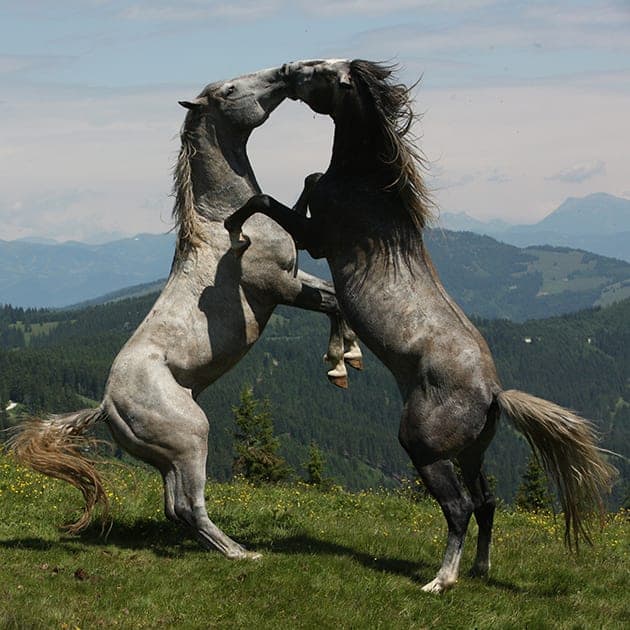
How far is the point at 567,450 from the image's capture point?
7840 mm

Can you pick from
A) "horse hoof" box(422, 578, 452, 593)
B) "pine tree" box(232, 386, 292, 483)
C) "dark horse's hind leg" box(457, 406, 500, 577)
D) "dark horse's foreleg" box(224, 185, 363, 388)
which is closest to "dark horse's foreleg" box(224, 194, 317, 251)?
"dark horse's foreleg" box(224, 185, 363, 388)

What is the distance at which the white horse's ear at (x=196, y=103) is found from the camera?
9.54 metres

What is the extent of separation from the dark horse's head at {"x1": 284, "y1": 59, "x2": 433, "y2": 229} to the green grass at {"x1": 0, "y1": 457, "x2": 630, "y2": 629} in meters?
3.67

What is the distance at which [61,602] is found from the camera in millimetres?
7445

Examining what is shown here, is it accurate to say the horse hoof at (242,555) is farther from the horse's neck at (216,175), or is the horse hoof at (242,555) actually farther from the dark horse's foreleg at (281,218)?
the horse's neck at (216,175)

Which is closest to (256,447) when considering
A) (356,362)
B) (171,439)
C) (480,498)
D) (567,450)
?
(356,362)

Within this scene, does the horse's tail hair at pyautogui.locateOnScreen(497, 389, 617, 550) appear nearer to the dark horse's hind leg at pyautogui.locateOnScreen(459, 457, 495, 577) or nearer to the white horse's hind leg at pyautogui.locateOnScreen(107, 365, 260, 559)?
the dark horse's hind leg at pyautogui.locateOnScreen(459, 457, 495, 577)

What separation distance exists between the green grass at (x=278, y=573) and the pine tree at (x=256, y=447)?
86.8 ft

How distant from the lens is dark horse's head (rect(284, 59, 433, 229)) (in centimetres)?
840

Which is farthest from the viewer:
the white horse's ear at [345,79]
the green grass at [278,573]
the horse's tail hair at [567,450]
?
the white horse's ear at [345,79]

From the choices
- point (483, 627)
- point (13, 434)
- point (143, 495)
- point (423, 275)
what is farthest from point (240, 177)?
point (483, 627)

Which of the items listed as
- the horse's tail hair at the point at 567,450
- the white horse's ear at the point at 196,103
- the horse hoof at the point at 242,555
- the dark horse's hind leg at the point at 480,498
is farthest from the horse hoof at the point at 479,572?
the white horse's ear at the point at 196,103

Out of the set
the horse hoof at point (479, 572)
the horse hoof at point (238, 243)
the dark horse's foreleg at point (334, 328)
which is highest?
the horse hoof at point (238, 243)

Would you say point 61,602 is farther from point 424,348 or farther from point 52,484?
point 52,484
